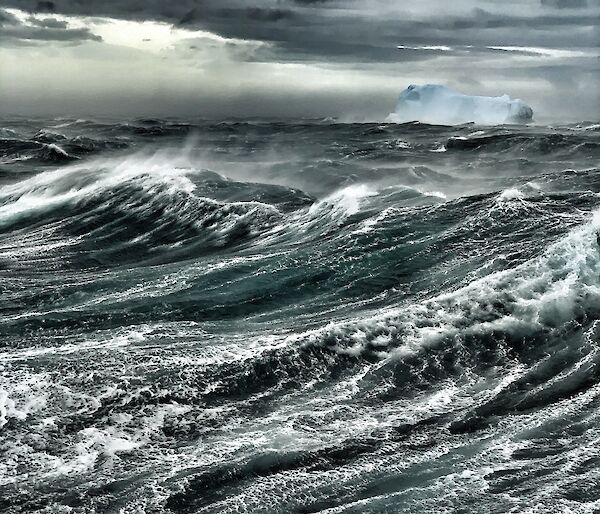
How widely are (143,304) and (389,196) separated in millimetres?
14026

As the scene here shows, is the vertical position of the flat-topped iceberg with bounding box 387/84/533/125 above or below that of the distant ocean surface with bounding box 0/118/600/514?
above

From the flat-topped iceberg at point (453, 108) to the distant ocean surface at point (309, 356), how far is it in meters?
63.0

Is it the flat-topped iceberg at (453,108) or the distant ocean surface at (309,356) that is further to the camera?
the flat-topped iceberg at (453,108)

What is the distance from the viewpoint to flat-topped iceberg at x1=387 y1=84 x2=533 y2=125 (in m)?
88.5

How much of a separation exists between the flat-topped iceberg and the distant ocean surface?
6298cm

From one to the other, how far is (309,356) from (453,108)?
83.8 meters

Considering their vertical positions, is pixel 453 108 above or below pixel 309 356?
above

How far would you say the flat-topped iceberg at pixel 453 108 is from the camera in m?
88.5

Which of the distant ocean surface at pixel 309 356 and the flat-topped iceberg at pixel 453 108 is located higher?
the flat-topped iceberg at pixel 453 108

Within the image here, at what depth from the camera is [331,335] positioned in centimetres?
1482

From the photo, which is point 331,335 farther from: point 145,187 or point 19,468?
point 145,187

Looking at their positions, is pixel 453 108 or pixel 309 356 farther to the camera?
pixel 453 108

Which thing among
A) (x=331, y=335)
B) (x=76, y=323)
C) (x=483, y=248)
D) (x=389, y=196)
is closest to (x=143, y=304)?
(x=76, y=323)

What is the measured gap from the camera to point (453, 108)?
303ft
